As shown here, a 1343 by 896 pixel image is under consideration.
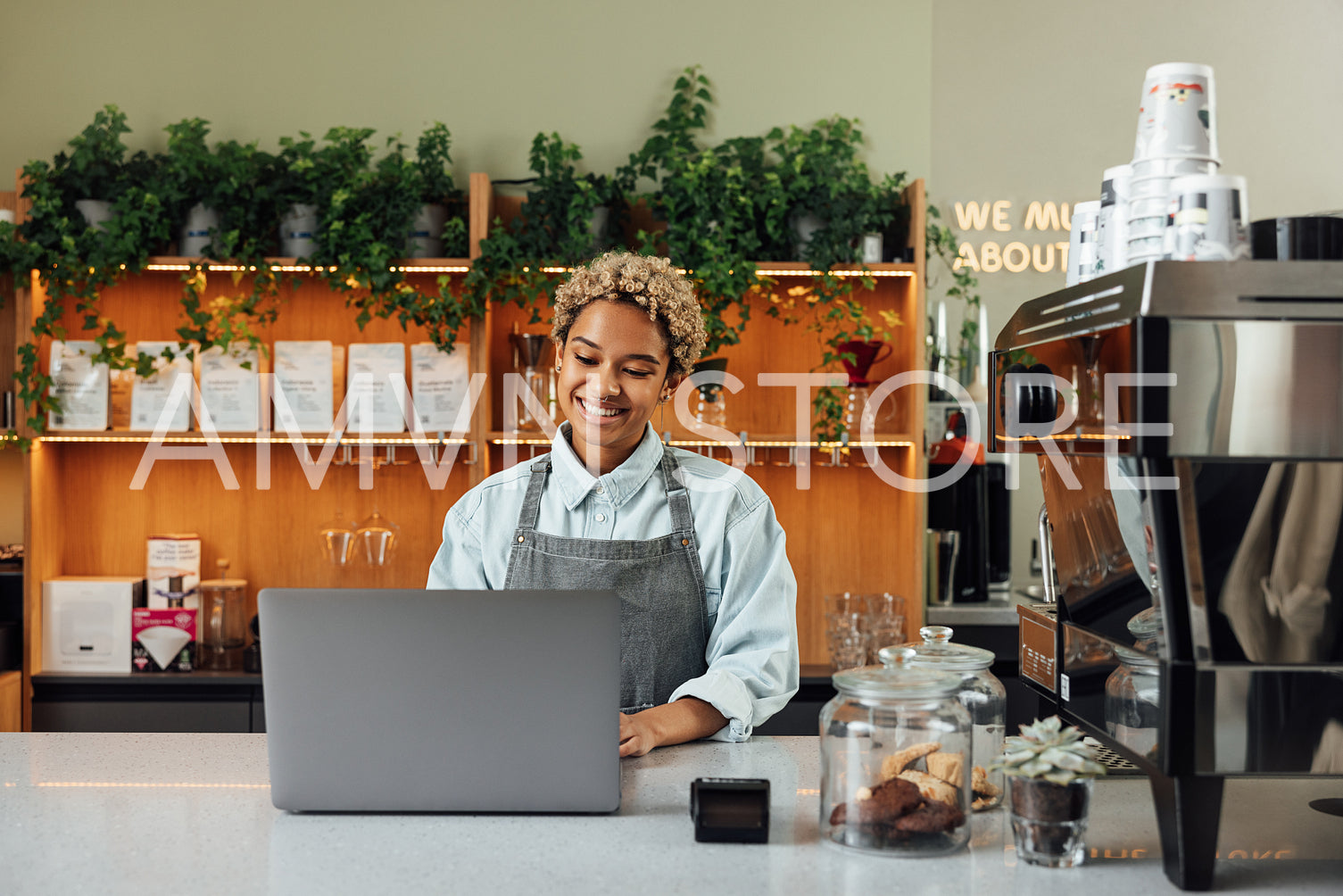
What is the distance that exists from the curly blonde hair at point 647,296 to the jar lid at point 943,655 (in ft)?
2.37

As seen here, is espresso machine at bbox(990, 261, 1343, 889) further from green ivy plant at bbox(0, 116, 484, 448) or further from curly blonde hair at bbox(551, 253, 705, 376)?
green ivy plant at bbox(0, 116, 484, 448)

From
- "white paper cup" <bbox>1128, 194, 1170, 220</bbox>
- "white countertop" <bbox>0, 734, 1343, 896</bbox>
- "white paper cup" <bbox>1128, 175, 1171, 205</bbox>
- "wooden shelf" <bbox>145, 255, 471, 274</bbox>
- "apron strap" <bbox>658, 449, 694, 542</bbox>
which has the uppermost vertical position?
"wooden shelf" <bbox>145, 255, 471, 274</bbox>

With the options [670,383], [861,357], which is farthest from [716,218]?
[670,383]

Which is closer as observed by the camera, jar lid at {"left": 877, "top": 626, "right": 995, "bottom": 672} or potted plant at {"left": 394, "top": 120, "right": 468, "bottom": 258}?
jar lid at {"left": 877, "top": 626, "right": 995, "bottom": 672}

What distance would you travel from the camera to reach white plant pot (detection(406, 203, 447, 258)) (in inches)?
118

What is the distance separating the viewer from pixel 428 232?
304cm

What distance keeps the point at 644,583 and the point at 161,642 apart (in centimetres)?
196

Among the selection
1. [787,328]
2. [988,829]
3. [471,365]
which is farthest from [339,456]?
[988,829]

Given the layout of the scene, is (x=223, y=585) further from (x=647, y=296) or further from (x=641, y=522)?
(x=647, y=296)

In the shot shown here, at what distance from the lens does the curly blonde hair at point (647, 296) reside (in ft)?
5.61

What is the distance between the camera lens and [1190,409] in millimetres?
999

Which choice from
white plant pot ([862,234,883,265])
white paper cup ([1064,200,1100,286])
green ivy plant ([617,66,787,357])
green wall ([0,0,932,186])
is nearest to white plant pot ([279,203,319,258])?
green wall ([0,0,932,186])

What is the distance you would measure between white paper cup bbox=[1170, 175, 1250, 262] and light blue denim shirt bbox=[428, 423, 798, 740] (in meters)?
0.80

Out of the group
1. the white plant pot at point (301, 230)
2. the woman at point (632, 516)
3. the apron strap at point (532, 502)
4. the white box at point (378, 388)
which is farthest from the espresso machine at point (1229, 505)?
the white plant pot at point (301, 230)
